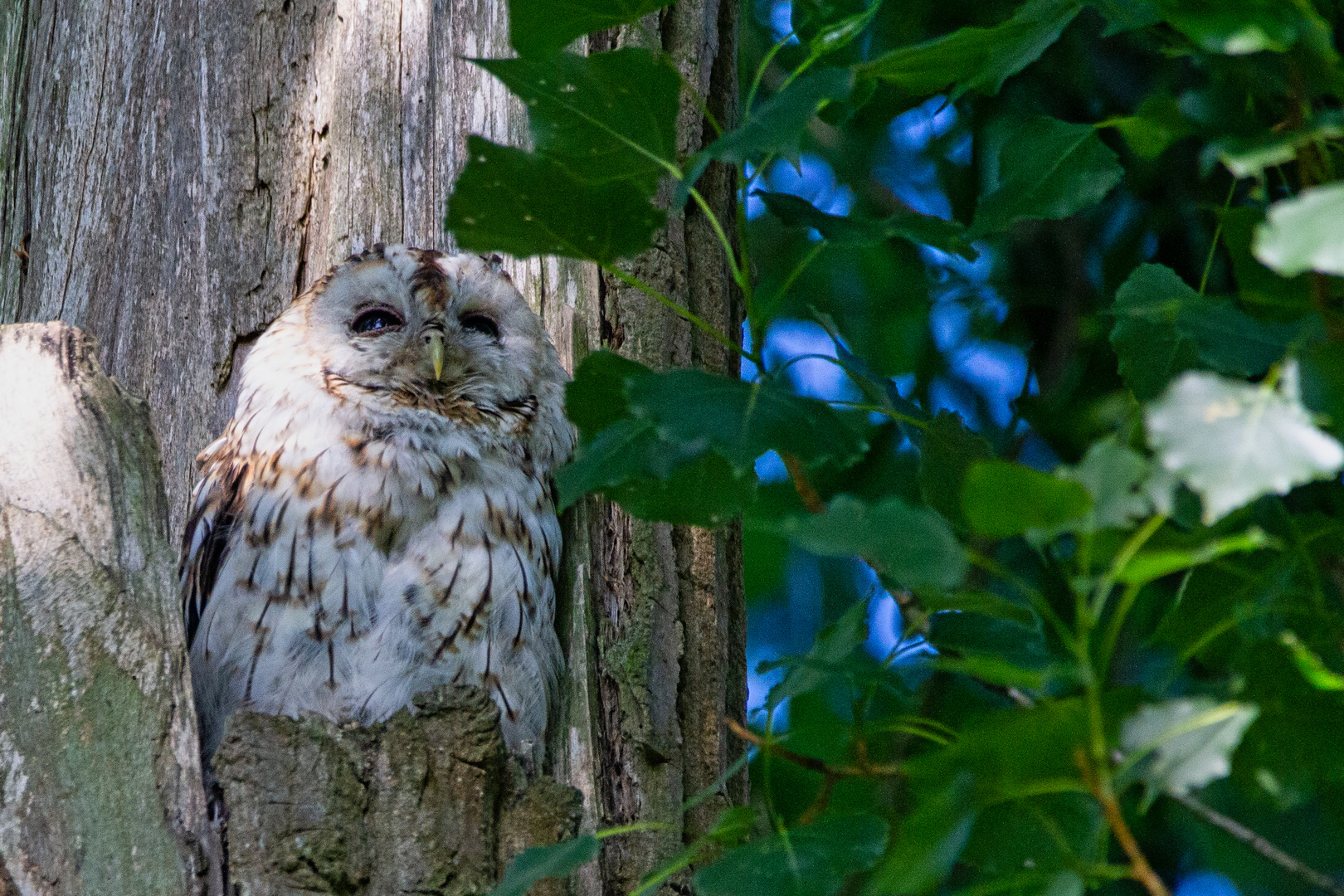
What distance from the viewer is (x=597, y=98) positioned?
3.36ft

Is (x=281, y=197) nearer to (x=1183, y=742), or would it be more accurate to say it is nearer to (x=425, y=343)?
(x=425, y=343)

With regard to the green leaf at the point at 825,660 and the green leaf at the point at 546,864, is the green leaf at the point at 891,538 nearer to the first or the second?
the green leaf at the point at 825,660

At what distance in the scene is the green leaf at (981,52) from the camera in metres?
1.05

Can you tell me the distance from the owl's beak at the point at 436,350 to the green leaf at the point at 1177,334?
4.30 feet

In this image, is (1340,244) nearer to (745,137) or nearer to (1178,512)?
(1178,512)

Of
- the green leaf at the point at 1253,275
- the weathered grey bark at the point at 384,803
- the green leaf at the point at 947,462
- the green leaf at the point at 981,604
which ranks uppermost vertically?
the green leaf at the point at 1253,275

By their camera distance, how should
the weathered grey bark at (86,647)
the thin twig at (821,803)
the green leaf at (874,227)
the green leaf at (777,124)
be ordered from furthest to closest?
the weathered grey bark at (86,647)
the green leaf at (874,227)
the thin twig at (821,803)
the green leaf at (777,124)

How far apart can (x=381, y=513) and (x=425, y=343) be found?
38cm

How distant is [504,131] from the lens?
2.02 metres

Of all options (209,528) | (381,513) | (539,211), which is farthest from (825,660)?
(209,528)

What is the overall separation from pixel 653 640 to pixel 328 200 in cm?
88

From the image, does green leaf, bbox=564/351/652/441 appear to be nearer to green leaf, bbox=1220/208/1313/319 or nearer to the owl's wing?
green leaf, bbox=1220/208/1313/319

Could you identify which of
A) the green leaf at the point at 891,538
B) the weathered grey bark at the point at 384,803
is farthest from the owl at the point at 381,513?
the green leaf at the point at 891,538

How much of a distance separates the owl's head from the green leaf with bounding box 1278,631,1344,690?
4.33 feet
